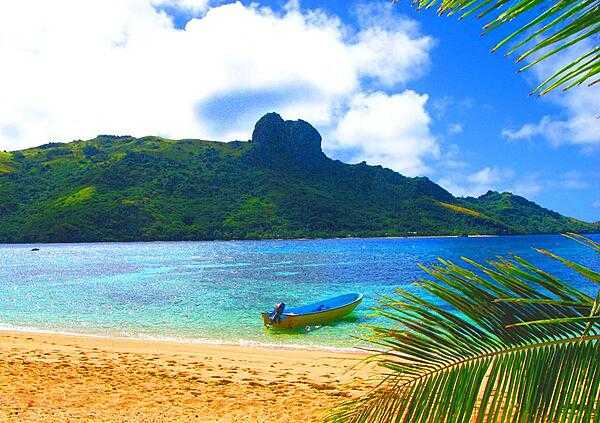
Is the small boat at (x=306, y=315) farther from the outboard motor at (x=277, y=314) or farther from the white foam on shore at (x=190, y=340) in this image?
the white foam on shore at (x=190, y=340)

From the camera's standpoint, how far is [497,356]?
6.86 feet

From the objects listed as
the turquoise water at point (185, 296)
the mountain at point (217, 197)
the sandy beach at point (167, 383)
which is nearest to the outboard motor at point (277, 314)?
the turquoise water at point (185, 296)

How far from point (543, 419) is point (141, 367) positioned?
42.1 ft

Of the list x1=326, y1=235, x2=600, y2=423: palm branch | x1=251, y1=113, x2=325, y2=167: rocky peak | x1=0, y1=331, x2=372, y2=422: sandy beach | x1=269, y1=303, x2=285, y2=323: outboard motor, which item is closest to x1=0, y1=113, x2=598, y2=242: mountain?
x1=251, y1=113, x2=325, y2=167: rocky peak

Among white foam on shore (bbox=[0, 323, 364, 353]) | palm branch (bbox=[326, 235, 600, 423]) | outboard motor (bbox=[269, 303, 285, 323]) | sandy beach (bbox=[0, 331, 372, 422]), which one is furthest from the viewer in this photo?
outboard motor (bbox=[269, 303, 285, 323])

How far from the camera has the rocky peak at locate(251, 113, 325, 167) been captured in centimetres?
18875

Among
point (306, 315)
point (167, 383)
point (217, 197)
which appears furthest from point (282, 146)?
point (167, 383)

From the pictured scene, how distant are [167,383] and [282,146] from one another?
184m

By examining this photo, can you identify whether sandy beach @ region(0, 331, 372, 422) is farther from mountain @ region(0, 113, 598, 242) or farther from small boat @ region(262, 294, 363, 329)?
mountain @ region(0, 113, 598, 242)

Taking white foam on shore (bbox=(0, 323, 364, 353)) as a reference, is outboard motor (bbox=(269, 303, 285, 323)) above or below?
above

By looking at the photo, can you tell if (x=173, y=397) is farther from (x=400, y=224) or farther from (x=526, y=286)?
(x=400, y=224)

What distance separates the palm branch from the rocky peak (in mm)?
184201

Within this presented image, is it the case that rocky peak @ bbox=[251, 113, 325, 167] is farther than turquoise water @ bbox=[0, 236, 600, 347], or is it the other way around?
rocky peak @ bbox=[251, 113, 325, 167]

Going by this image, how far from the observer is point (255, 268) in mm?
57594
